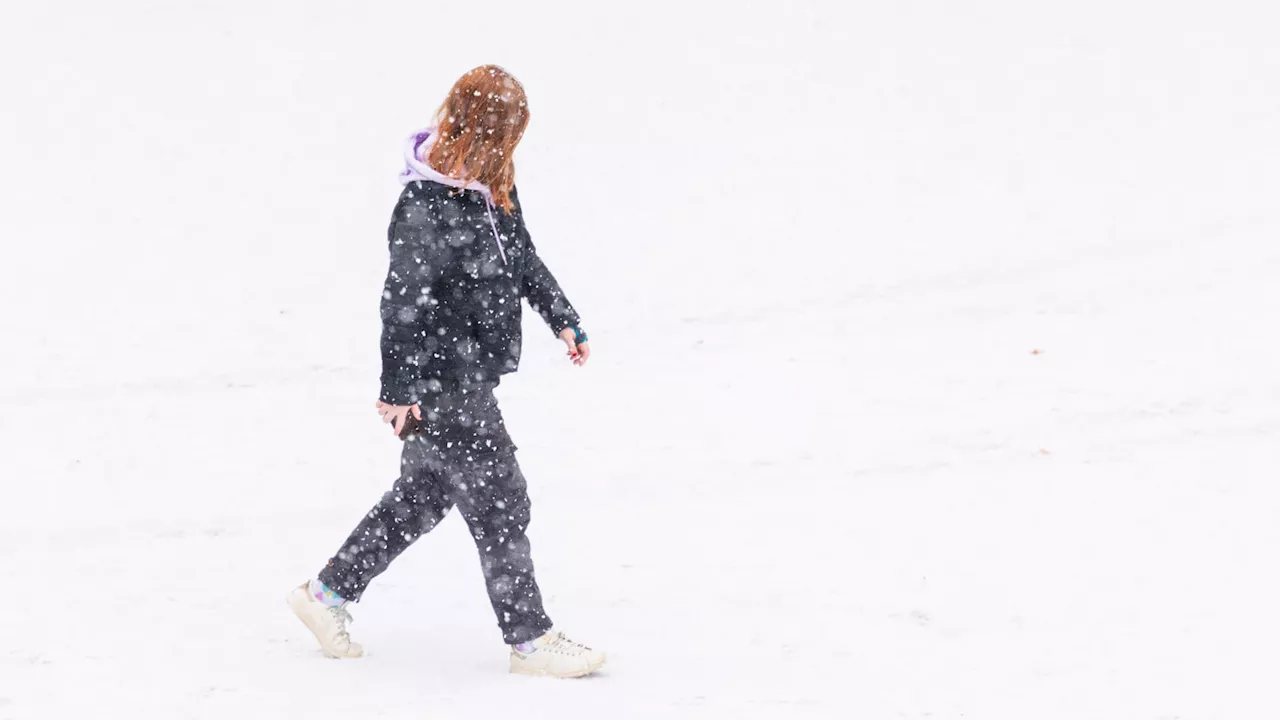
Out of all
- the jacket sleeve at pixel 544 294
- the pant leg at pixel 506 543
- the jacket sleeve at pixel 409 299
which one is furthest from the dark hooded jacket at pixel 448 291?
the pant leg at pixel 506 543

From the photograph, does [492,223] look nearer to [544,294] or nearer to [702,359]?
[544,294]

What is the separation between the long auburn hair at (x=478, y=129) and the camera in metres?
3.50

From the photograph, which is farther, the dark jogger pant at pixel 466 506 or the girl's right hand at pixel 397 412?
the dark jogger pant at pixel 466 506

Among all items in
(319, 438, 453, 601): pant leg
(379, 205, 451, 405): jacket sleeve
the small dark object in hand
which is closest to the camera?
(379, 205, 451, 405): jacket sleeve

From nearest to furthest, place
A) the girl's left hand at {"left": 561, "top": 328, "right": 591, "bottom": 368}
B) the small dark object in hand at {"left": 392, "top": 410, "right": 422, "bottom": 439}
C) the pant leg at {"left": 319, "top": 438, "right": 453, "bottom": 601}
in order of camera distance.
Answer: the small dark object in hand at {"left": 392, "top": 410, "right": 422, "bottom": 439} < the pant leg at {"left": 319, "top": 438, "right": 453, "bottom": 601} < the girl's left hand at {"left": 561, "top": 328, "right": 591, "bottom": 368}

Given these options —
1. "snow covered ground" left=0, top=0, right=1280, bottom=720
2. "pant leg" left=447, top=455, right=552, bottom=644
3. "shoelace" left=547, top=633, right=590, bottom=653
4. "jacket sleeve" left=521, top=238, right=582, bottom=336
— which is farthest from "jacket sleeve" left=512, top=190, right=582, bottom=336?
"snow covered ground" left=0, top=0, right=1280, bottom=720

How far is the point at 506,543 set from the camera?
369 centimetres

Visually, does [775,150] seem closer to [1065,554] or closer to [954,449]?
[954,449]

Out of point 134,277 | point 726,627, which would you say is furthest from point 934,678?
point 134,277

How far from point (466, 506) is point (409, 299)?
0.60 m

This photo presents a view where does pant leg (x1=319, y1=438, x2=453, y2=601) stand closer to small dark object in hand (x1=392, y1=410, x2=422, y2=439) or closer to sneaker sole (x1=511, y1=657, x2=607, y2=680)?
small dark object in hand (x1=392, y1=410, x2=422, y2=439)

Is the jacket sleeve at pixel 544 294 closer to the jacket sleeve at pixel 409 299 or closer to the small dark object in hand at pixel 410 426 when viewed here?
the jacket sleeve at pixel 409 299

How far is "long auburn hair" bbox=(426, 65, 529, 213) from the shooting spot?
3.50 m

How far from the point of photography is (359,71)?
10.9 meters
